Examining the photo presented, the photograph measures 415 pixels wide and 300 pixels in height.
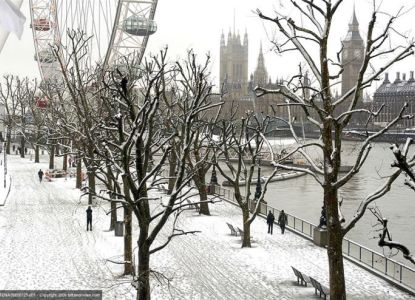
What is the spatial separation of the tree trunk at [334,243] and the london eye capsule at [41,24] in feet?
207

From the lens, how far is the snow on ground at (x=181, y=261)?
16734mm

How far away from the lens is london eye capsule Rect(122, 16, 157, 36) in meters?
64.3

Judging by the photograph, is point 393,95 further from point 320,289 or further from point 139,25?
point 320,289

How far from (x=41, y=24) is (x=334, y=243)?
6382cm

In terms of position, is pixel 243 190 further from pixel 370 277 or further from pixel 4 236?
pixel 370 277

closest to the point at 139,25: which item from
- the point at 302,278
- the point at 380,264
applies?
the point at 380,264

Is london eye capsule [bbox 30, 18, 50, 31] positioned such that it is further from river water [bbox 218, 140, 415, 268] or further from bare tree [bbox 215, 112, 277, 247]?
bare tree [bbox 215, 112, 277, 247]

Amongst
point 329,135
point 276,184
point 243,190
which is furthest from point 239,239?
point 276,184

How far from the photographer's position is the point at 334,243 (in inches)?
554

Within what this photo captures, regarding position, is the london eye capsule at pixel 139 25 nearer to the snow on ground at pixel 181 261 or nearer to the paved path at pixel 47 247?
the paved path at pixel 47 247

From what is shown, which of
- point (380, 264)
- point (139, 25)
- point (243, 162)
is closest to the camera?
point (380, 264)

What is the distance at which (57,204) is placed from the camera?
31078 mm

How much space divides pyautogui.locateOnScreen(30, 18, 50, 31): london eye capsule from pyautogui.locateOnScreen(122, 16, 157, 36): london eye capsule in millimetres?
11831

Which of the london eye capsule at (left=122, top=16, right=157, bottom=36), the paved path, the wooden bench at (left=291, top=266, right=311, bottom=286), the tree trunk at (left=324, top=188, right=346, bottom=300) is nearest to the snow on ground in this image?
the paved path
